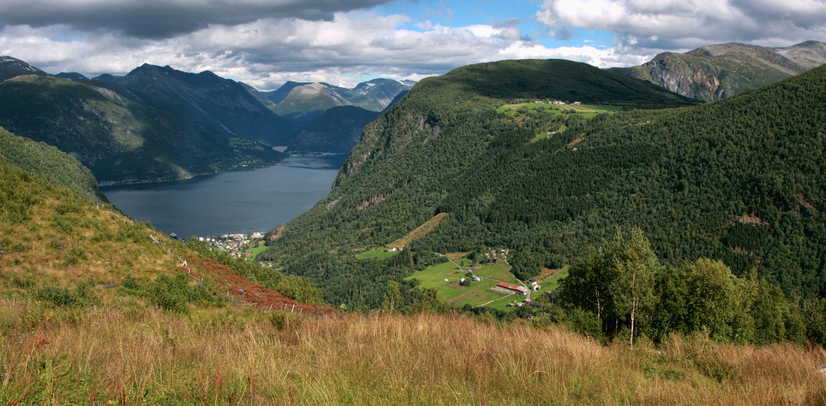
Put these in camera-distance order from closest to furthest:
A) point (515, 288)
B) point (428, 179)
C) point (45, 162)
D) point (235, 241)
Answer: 1. point (515, 288)
2. point (45, 162)
3. point (235, 241)
4. point (428, 179)

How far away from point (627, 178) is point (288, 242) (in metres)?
83.1

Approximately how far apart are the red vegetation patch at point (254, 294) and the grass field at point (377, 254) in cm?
7411

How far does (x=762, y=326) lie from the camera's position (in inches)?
859

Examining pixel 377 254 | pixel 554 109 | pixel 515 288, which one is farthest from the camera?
pixel 554 109

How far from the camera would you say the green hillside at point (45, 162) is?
6060 cm

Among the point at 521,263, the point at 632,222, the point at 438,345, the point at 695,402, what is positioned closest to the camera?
the point at 695,402

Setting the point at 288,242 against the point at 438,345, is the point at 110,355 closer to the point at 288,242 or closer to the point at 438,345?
the point at 438,345

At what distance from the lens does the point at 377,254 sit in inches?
3910

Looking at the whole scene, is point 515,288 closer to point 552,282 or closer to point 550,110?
point 552,282

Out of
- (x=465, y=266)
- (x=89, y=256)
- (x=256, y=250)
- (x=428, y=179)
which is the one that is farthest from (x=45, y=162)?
(x=428, y=179)

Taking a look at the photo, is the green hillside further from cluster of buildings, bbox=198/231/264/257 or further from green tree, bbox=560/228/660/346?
green tree, bbox=560/228/660/346

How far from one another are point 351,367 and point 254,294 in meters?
13.1

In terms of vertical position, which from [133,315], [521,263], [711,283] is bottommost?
[521,263]

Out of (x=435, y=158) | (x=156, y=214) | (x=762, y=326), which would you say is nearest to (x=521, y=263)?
(x=762, y=326)
